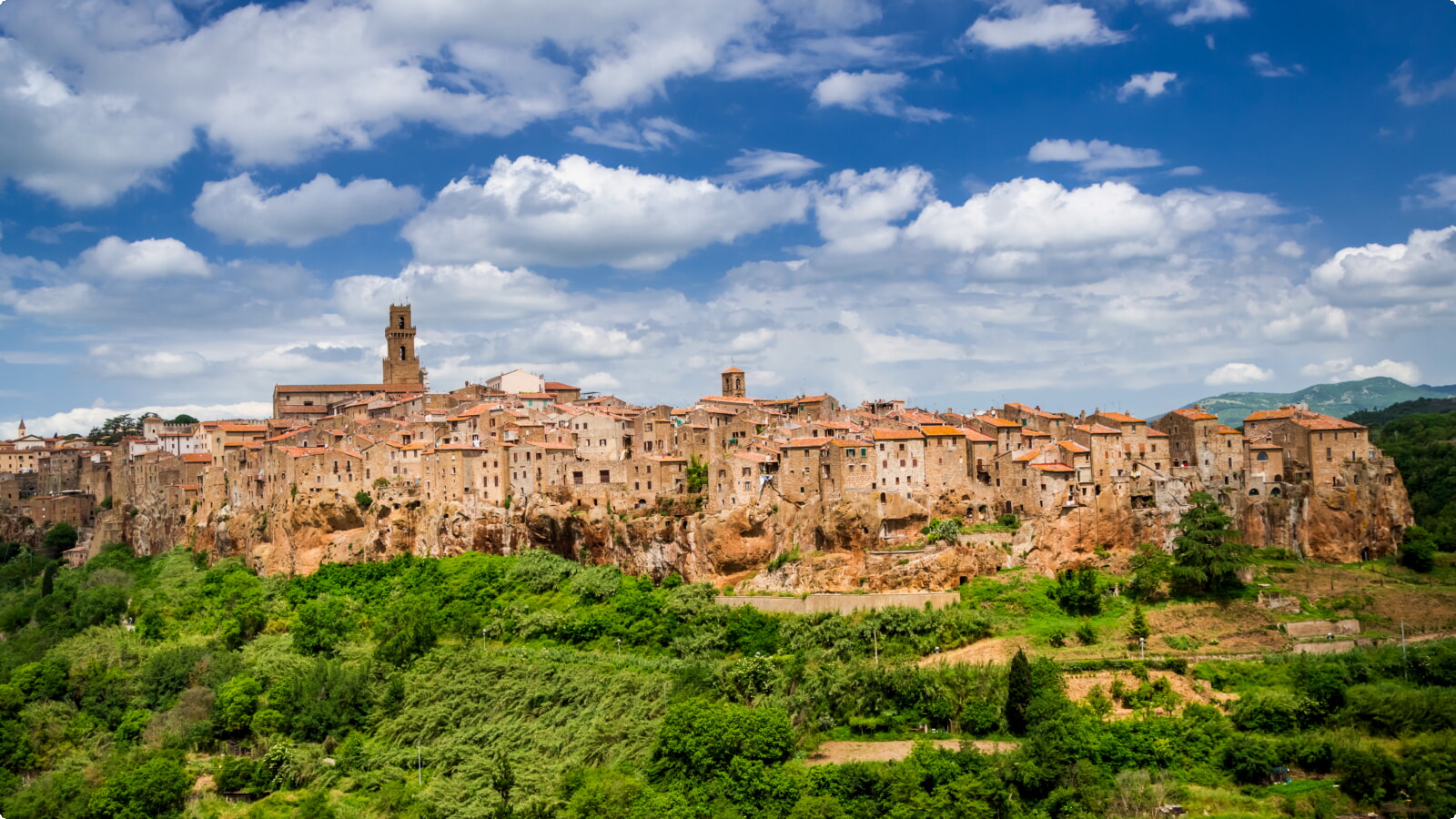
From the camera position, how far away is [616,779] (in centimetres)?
3716

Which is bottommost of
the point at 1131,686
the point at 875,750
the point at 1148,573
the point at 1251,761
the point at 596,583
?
the point at 1251,761

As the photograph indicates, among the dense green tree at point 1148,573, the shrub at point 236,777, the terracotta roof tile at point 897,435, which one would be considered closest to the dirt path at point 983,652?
the dense green tree at point 1148,573

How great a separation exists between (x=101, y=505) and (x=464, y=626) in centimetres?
3999

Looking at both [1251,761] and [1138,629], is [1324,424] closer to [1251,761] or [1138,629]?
[1138,629]

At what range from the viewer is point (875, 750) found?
39000mm

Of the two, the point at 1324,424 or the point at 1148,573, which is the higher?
the point at 1324,424

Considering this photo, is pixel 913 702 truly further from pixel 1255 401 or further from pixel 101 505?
pixel 1255 401

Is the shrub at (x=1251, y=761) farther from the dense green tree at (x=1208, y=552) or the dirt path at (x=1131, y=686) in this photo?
the dense green tree at (x=1208, y=552)

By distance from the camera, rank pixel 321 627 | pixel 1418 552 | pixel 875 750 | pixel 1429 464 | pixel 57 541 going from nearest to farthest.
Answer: pixel 875 750
pixel 1418 552
pixel 321 627
pixel 1429 464
pixel 57 541

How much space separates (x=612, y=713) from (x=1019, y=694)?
1395 centimetres

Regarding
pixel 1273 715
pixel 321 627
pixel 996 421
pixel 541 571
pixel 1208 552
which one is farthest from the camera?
pixel 996 421

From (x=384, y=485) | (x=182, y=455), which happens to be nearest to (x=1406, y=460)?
(x=384, y=485)

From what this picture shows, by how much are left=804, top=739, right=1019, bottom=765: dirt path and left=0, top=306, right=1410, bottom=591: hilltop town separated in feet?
28.8

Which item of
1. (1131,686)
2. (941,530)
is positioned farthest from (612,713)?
(1131,686)
